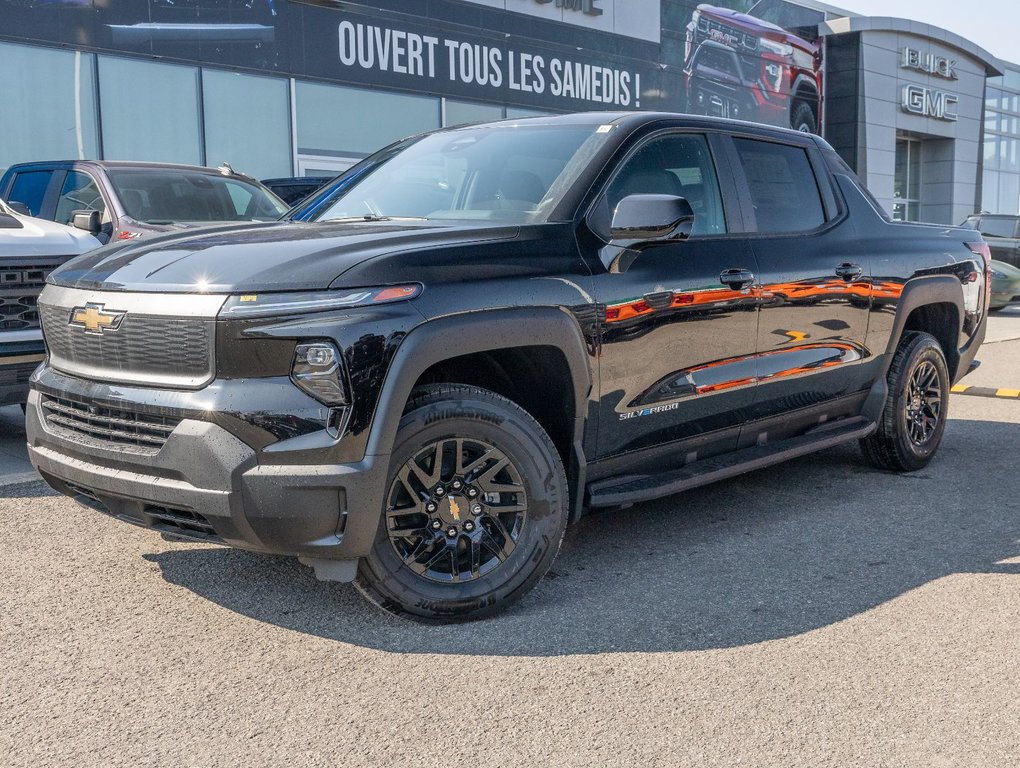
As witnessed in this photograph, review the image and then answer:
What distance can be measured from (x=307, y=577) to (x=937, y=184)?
38425 millimetres

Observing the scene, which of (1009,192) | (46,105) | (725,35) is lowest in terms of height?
(46,105)

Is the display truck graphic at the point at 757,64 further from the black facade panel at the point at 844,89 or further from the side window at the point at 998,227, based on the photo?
the side window at the point at 998,227

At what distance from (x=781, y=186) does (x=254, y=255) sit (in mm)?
2803

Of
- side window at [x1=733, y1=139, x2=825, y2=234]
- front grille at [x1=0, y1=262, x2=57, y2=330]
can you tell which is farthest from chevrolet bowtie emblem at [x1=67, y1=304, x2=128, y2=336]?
side window at [x1=733, y1=139, x2=825, y2=234]

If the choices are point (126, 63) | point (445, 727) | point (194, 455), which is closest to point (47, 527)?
point (194, 455)

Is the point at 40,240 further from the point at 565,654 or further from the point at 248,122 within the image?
the point at 248,122

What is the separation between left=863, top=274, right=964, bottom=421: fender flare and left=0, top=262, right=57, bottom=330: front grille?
14.9 feet

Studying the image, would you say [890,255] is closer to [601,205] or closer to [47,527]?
[601,205]

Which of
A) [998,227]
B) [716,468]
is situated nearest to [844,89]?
[998,227]

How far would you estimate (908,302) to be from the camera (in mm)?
5766

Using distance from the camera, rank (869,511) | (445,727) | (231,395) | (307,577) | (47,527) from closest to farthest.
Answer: (445,727)
(231,395)
(307,577)
(47,527)
(869,511)

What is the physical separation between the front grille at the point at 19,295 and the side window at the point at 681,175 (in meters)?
3.44

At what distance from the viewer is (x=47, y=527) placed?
4.77m

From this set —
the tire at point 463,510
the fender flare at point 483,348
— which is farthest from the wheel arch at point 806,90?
the tire at point 463,510
